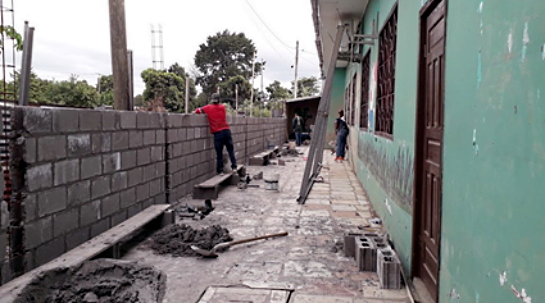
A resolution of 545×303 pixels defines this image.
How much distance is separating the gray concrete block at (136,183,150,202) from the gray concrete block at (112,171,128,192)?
385mm

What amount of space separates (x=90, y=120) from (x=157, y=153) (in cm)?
191

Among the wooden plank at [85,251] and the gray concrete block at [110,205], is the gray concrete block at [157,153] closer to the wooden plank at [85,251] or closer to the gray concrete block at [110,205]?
the wooden plank at [85,251]

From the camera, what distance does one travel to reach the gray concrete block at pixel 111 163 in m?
4.74

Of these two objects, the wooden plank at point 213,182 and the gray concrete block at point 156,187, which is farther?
the wooden plank at point 213,182

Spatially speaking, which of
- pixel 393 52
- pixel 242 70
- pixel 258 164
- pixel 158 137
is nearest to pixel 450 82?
pixel 393 52

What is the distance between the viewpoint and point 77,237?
415cm

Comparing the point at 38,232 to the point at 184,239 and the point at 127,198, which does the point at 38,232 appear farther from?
the point at 127,198

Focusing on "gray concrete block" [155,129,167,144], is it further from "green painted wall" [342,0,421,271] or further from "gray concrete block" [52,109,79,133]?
"green painted wall" [342,0,421,271]

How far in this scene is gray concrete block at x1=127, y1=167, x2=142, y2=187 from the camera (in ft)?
17.6

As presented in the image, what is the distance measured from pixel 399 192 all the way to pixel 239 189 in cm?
456

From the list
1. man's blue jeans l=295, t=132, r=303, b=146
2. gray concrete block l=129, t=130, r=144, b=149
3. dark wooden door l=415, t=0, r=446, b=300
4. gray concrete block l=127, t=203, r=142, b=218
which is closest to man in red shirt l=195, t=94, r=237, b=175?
gray concrete block l=129, t=130, r=144, b=149

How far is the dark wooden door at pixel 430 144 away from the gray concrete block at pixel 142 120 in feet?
11.7

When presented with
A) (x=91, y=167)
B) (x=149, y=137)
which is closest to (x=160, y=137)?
(x=149, y=137)

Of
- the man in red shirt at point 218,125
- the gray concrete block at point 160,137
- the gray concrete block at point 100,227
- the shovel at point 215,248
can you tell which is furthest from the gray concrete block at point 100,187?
the man in red shirt at point 218,125
